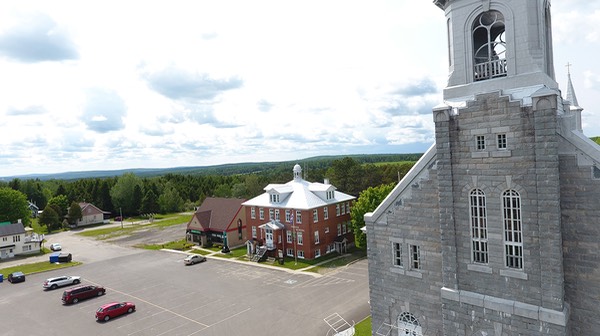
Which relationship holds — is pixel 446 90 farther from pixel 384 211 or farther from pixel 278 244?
pixel 278 244

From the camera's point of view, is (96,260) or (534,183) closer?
(534,183)

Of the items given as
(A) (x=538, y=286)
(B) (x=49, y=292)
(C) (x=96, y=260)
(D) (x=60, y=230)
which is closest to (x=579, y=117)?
(A) (x=538, y=286)

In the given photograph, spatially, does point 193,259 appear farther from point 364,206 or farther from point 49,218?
point 49,218

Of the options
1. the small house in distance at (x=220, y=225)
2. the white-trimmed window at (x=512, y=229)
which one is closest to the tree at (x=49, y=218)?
the small house in distance at (x=220, y=225)

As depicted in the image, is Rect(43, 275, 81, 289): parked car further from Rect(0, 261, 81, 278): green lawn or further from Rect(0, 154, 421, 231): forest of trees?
Rect(0, 154, 421, 231): forest of trees

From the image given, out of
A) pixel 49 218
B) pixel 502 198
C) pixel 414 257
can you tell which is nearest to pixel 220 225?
pixel 414 257

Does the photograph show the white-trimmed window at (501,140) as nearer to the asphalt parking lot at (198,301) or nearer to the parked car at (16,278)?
the asphalt parking lot at (198,301)
